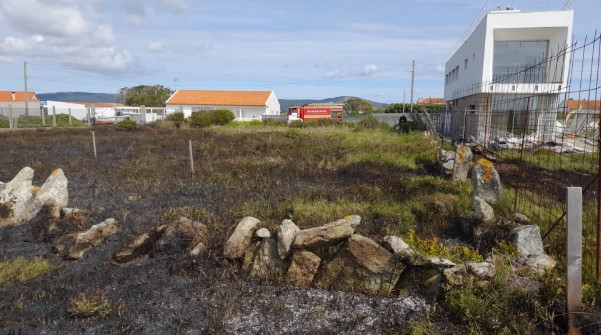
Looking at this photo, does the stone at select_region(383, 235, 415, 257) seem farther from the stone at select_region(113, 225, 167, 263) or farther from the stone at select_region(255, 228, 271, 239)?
the stone at select_region(113, 225, 167, 263)

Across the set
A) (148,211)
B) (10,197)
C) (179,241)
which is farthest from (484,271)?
(10,197)

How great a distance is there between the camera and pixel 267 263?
4.92 metres

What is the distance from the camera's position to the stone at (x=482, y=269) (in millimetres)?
4168

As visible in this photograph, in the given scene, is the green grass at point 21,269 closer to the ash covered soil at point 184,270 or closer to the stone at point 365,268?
the ash covered soil at point 184,270

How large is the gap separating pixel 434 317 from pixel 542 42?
2464 cm

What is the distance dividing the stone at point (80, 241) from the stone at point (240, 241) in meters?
2.13

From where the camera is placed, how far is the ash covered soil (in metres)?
4.07

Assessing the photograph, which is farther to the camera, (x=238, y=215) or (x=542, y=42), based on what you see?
(x=542, y=42)

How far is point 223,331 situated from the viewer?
3943 mm

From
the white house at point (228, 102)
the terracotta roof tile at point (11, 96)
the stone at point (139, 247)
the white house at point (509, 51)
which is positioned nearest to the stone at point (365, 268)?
the stone at point (139, 247)

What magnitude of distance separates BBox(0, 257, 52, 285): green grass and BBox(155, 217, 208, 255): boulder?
135 centimetres

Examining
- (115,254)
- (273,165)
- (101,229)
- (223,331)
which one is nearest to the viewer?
(223,331)

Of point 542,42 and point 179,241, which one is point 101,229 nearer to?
point 179,241

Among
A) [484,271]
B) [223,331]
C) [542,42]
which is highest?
[542,42]
